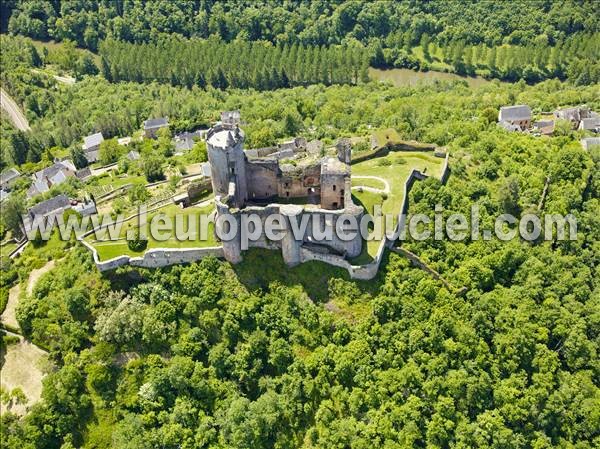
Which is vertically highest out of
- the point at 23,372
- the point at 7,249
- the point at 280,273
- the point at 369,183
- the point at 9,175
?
the point at 369,183

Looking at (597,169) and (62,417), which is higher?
(597,169)

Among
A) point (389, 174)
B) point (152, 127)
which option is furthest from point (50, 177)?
point (389, 174)

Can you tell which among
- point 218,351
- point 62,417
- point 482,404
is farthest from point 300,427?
point 62,417

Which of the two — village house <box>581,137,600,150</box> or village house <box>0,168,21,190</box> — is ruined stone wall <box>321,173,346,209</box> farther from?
village house <box>0,168,21,190</box>

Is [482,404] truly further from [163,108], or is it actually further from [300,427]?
[163,108]

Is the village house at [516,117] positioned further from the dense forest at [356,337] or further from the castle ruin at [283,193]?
the castle ruin at [283,193]

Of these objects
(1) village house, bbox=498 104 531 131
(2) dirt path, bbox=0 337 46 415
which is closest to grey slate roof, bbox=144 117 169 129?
(2) dirt path, bbox=0 337 46 415

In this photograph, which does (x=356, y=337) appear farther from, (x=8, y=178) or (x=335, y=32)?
(x=335, y=32)

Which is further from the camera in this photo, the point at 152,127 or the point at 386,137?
the point at 152,127
